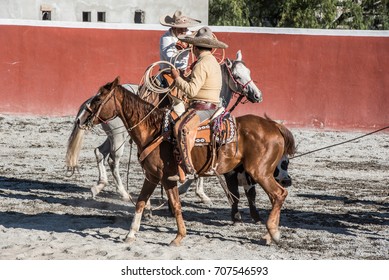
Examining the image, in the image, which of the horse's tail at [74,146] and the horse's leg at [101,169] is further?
the horse's leg at [101,169]

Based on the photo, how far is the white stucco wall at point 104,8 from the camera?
23906mm

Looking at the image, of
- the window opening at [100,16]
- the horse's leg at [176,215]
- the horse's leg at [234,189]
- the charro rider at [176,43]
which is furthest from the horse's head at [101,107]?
the window opening at [100,16]

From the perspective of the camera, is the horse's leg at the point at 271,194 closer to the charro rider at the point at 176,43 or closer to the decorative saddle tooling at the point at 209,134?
the decorative saddle tooling at the point at 209,134

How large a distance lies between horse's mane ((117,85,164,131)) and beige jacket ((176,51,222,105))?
40cm

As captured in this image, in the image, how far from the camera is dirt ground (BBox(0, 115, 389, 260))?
9195mm

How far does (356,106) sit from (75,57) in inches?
226

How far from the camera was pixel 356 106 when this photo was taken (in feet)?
62.0

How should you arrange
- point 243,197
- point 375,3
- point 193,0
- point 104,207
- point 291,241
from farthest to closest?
point 375,3, point 193,0, point 243,197, point 104,207, point 291,241

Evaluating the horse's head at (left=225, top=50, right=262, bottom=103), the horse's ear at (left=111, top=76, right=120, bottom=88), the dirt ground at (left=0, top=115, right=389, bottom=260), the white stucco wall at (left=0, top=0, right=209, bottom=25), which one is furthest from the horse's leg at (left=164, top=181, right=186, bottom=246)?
the white stucco wall at (left=0, top=0, right=209, bottom=25)

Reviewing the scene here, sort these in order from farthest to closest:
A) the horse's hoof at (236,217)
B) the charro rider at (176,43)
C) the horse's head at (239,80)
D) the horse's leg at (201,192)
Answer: the horse's leg at (201,192) → the horse's head at (239,80) → the charro rider at (176,43) → the horse's hoof at (236,217)

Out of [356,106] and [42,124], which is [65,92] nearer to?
[42,124]

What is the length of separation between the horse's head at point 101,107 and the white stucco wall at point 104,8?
15054 mm

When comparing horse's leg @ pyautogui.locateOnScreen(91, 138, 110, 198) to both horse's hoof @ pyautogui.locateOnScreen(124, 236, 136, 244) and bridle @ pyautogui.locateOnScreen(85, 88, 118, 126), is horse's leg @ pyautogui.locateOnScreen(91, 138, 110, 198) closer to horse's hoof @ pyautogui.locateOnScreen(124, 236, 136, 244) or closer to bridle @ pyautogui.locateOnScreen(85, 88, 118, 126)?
horse's hoof @ pyautogui.locateOnScreen(124, 236, 136, 244)

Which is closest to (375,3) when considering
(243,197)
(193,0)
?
(193,0)
